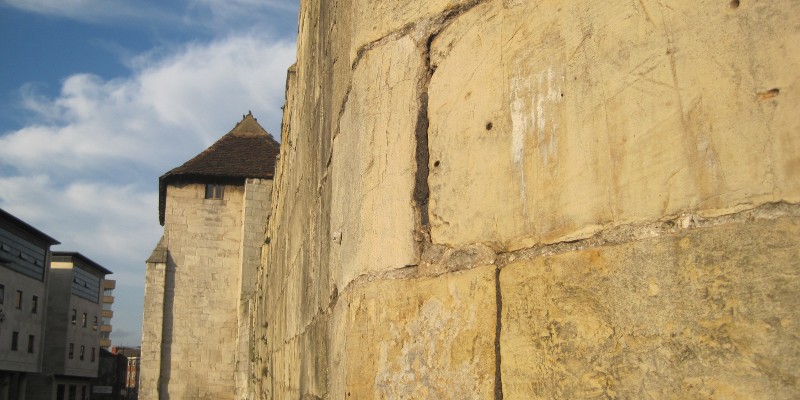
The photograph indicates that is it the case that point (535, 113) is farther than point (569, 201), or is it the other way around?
point (535, 113)

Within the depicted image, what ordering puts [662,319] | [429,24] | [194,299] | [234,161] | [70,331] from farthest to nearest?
[70,331] < [234,161] < [194,299] < [429,24] < [662,319]

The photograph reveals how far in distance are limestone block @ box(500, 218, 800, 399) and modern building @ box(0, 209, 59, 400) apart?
3777 centimetres

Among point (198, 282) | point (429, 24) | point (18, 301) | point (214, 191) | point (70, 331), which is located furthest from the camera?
point (70, 331)

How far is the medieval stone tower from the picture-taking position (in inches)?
975

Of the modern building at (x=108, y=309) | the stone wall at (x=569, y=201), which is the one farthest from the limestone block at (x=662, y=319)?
the modern building at (x=108, y=309)

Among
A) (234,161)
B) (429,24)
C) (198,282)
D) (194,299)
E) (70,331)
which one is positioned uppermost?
(234,161)

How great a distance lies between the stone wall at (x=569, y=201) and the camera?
1.23 m

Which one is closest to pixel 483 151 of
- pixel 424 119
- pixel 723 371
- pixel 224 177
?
pixel 424 119

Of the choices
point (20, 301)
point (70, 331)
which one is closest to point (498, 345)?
point (20, 301)

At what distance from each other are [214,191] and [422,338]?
26.1 meters

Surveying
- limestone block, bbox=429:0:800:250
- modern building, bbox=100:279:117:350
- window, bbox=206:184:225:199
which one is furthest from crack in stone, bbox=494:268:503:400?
modern building, bbox=100:279:117:350

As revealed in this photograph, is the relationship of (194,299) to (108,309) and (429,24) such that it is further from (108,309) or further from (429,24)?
(108,309)

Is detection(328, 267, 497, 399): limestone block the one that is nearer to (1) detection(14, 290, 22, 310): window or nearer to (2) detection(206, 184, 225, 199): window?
(2) detection(206, 184, 225, 199): window

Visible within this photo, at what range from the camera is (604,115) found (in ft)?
4.81
